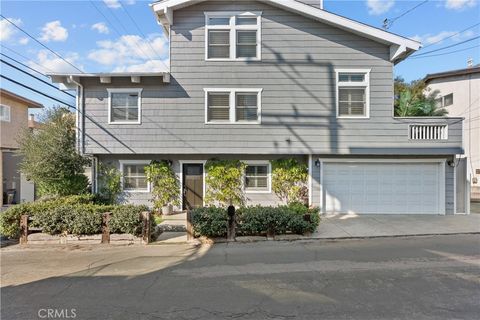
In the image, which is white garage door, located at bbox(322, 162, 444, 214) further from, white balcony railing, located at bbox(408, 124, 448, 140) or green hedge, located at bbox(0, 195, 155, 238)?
green hedge, located at bbox(0, 195, 155, 238)

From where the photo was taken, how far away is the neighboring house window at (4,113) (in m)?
16.3

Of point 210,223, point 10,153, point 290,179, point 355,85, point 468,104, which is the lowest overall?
point 210,223

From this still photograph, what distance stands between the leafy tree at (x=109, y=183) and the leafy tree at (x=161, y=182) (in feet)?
4.12

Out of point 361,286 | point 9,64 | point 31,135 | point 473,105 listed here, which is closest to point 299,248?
point 361,286

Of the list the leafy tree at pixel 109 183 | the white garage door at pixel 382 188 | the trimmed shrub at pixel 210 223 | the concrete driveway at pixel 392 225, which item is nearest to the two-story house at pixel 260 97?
the white garage door at pixel 382 188

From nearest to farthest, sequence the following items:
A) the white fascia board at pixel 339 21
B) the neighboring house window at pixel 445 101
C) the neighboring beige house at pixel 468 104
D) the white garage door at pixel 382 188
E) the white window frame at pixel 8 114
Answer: the white fascia board at pixel 339 21
the white garage door at pixel 382 188
the white window frame at pixel 8 114
the neighboring beige house at pixel 468 104
the neighboring house window at pixel 445 101

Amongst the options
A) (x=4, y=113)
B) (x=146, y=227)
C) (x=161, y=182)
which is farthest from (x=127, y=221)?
(x=4, y=113)

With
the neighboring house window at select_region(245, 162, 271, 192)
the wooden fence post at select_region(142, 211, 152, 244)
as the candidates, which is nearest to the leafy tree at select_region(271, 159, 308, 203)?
the neighboring house window at select_region(245, 162, 271, 192)

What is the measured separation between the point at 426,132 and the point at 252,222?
8.25m

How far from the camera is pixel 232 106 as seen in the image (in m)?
12.0

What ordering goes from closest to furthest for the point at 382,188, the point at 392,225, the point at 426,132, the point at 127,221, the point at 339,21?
the point at 127,221 < the point at 392,225 < the point at 339,21 < the point at 426,132 < the point at 382,188

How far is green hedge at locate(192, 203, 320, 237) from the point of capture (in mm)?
8023

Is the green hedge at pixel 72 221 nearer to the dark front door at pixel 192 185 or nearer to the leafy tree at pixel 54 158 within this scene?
the leafy tree at pixel 54 158

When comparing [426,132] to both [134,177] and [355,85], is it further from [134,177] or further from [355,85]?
[134,177]
